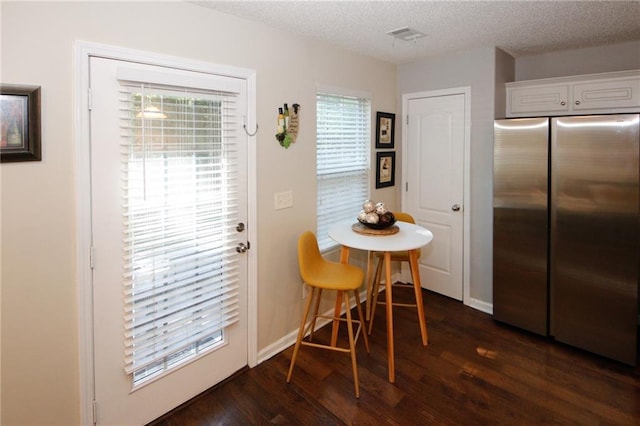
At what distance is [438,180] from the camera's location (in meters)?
3.81

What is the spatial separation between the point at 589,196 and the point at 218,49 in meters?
2.75

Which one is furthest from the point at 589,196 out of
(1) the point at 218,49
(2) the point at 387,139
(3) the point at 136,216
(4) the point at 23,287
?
(4) the point at 23,287

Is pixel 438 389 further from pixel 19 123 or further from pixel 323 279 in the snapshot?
pixel 19 123

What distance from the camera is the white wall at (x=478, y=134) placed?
11.0 feet

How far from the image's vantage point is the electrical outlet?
276cm

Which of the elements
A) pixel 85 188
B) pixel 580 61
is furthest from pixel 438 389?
pixel 580 61

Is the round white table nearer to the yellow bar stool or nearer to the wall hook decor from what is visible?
the yellow bar stool

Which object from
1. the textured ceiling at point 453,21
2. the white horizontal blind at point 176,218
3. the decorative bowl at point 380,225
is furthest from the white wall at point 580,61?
the white horizontal blind at point 176,218

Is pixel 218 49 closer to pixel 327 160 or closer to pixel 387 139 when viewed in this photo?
pixel 327 160

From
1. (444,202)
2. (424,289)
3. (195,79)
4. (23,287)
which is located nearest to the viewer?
(23,287)

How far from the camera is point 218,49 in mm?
2287

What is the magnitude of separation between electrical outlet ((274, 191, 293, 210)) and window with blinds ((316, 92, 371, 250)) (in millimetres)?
409

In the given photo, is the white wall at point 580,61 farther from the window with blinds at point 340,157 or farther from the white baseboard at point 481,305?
the white baseboard at point 481,305

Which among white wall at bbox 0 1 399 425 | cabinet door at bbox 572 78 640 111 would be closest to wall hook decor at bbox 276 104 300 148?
white wall at bbox 0 1 399 425
